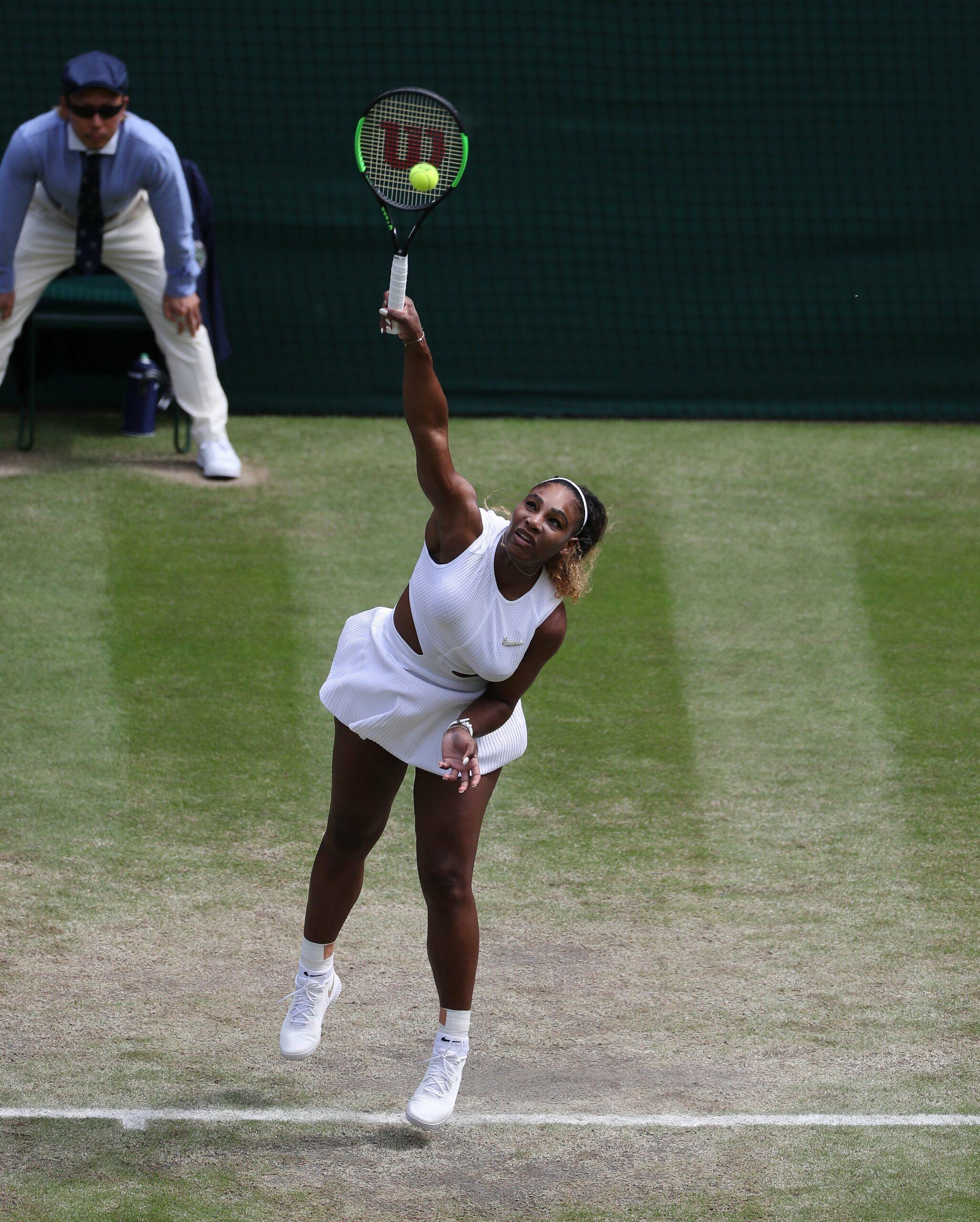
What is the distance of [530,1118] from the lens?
184 inches

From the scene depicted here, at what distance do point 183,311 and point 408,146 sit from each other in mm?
4538

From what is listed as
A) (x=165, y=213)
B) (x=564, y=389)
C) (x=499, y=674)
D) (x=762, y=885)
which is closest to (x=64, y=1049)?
(x=499, y=674)

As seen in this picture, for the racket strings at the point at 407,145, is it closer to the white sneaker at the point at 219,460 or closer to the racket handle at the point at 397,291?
the racket handle at the point at 397,291

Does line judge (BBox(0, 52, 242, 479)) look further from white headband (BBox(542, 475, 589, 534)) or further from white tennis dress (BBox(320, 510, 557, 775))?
white headband (BBox(542, 475, 589, 534))

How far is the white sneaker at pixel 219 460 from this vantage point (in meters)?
10.1

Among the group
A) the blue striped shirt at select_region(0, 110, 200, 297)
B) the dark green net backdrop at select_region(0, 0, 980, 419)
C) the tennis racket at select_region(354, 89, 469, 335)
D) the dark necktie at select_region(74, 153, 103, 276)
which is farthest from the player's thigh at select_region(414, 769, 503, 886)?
the dark green net backdrop at select_region(0, 0, 980, 419)

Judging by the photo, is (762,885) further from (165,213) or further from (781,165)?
(781,165)

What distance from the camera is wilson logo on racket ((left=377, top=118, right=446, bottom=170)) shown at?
17.4 feet

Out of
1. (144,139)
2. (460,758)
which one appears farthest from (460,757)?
(144,139)

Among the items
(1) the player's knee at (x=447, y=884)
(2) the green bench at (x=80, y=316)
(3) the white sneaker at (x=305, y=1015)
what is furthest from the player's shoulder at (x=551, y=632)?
(2) the green bench at (x=80, y=316)

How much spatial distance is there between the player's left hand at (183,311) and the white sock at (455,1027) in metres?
6.07

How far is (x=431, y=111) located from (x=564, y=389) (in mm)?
6360

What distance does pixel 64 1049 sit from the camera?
16.1ft

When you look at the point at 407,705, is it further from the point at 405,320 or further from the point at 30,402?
the point at 30,402
